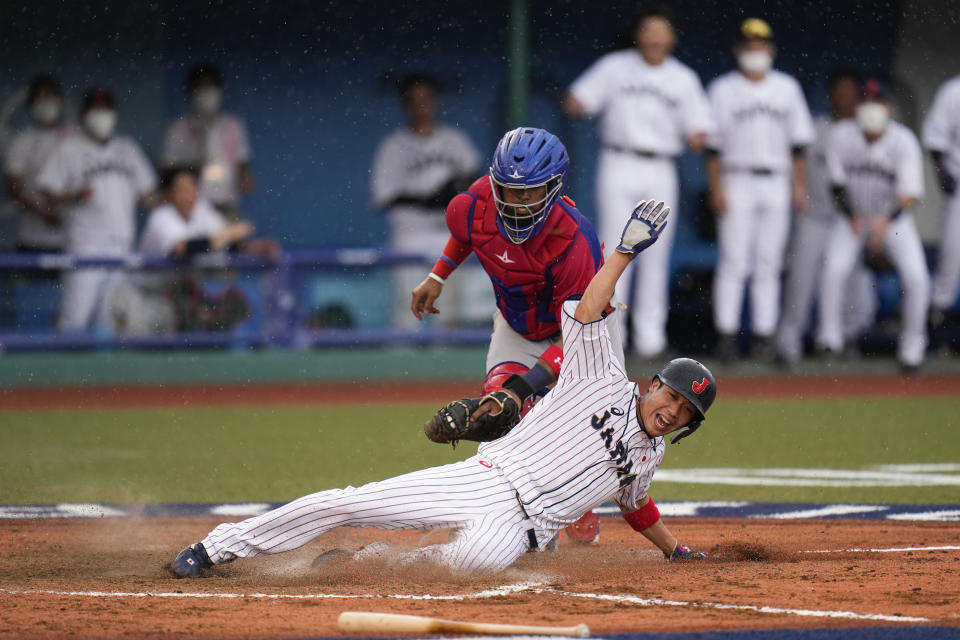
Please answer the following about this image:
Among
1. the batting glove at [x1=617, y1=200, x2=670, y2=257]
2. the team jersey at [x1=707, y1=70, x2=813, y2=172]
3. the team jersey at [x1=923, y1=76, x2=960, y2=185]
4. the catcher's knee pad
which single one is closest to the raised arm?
the batting glove at [x1=617, y1=200, x2=670, y2=257]

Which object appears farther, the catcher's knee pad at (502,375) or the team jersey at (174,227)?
the team jersey at (174,227)

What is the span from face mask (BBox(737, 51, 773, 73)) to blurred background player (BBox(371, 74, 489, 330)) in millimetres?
2579

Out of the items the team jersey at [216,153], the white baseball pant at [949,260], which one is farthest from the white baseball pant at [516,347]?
the white baseball pant at [949,260]

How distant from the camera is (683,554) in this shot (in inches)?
227

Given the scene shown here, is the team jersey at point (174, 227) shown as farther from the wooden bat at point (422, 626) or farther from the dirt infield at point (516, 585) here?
the wooden bat at point (422, 626)

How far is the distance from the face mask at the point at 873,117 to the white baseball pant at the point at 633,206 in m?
1.88

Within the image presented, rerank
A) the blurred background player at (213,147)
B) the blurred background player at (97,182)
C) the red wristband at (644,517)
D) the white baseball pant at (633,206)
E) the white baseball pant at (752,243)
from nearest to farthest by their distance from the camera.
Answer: the red wristband at (644,517)
the white baseball pant at (633,206)
the white baseball pant at (752,243)
the blurred background player at (97,182)
the blurred background player at (213,147)

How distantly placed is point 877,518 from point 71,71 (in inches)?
419

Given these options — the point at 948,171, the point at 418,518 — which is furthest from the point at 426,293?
the point at 948,171

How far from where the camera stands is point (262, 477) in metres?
8.27

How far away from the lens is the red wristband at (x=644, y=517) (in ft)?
18.3

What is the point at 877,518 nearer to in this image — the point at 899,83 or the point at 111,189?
the point at 111,189

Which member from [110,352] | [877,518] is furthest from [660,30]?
[877,518]

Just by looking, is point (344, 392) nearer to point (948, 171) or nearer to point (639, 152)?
point (639, 152)
